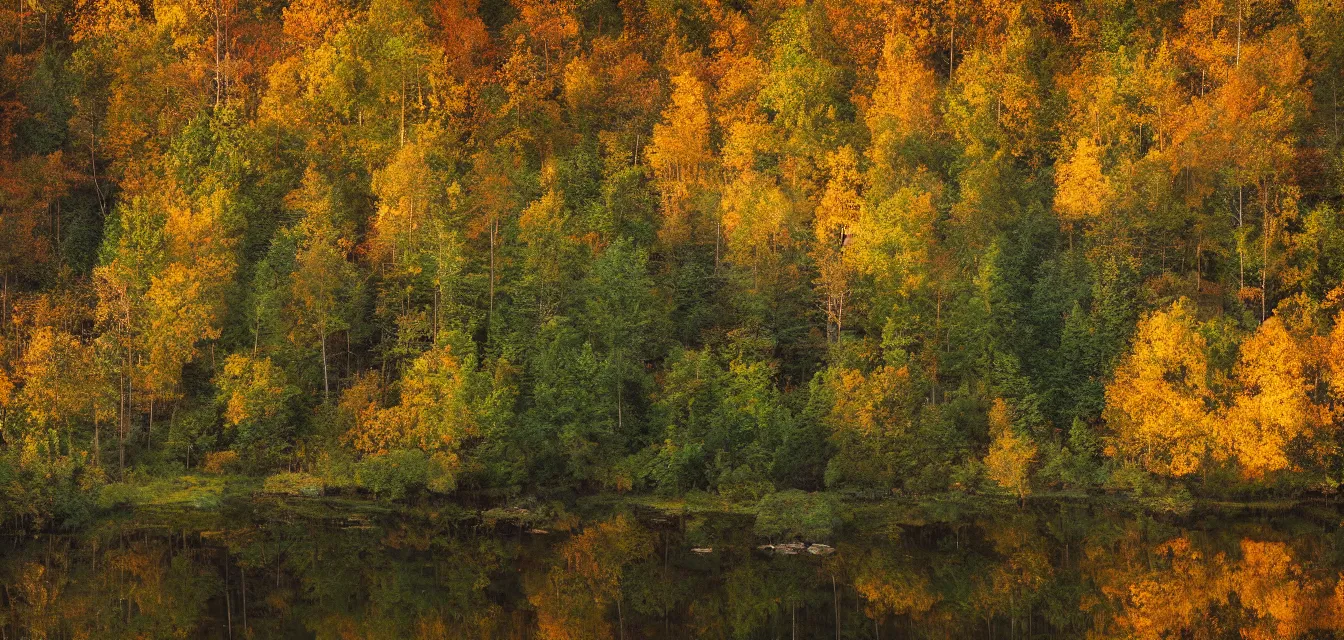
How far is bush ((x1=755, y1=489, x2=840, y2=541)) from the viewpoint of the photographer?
4938 centimetres

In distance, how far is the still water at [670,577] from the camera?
37344 mm

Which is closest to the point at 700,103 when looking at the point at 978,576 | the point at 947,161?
the point at 947,161

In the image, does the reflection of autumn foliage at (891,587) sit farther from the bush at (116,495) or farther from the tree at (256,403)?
the bush at (116,495)

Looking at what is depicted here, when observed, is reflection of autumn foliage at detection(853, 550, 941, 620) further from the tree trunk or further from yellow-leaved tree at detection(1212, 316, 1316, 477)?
the tree trunk

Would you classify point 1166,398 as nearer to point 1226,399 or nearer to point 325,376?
point 1226,399

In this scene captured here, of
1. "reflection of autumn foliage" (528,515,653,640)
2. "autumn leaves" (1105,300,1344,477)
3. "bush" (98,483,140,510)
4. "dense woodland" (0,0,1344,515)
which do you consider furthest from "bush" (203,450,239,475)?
"autumn leaves" (1105,300,1344,477)

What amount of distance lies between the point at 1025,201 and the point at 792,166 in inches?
520

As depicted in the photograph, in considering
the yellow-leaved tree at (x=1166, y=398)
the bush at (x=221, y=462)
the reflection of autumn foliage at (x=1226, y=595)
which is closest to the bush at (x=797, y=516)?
the reflection of autumn foliage at (x=1226, y=595)

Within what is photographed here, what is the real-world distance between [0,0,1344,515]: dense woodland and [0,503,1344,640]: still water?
15.4 ft

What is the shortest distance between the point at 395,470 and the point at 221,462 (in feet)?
28.0

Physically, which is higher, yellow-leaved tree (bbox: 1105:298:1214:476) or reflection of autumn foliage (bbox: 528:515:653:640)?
yellow-leaved tree (bbox: 1105:298:1214:476)

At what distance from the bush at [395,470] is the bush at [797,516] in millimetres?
15260

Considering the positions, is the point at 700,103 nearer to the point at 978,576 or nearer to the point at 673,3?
the point at 673,3

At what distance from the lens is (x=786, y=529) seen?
163 ft
